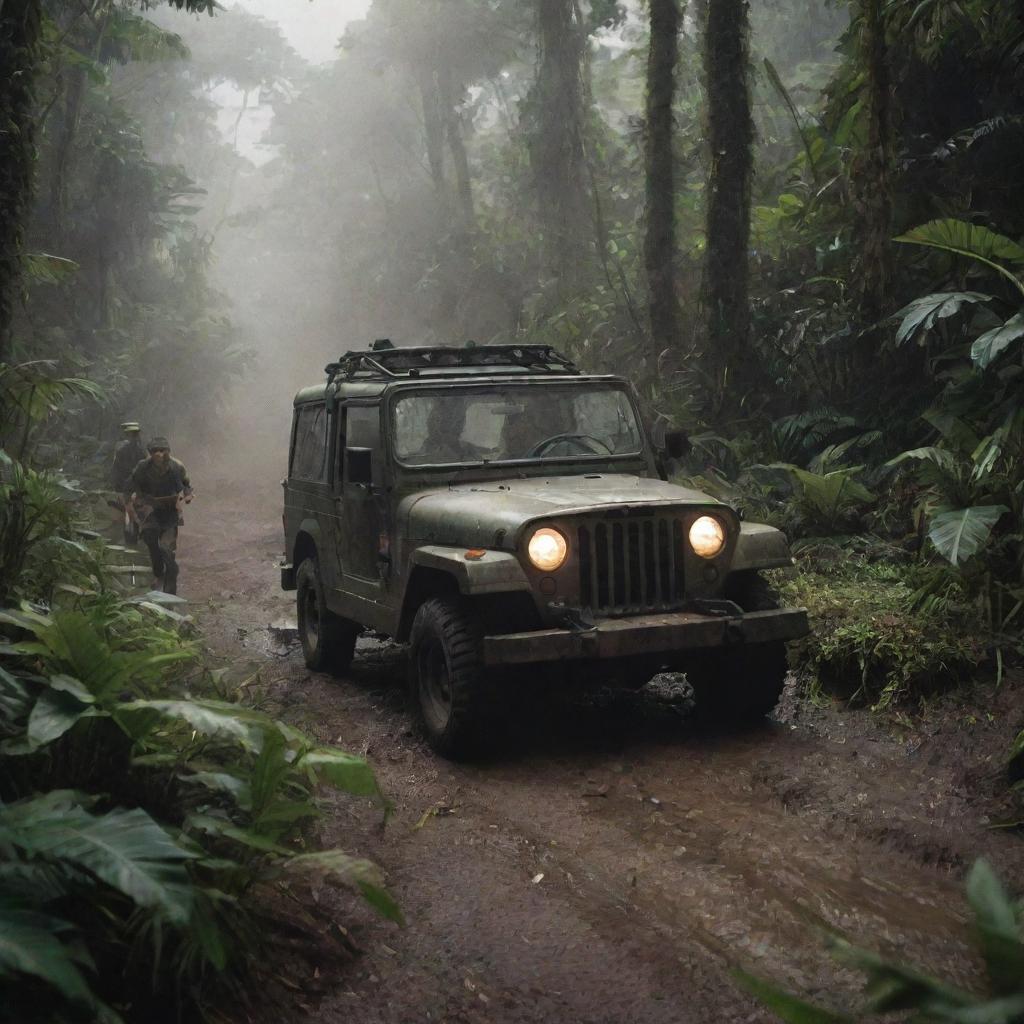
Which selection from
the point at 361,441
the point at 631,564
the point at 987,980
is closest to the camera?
the point at 987,980

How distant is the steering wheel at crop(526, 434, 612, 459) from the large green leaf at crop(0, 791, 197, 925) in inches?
175

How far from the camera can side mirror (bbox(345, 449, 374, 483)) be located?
693 cm

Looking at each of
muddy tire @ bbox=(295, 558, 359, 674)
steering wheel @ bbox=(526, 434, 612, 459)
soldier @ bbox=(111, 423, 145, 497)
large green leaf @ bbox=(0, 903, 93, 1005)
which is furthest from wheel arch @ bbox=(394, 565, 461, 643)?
soldier @ bbox=(111, 423, 145, 497)

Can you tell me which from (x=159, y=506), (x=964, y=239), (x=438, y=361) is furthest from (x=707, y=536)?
(x=159, y=506)

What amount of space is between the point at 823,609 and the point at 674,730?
174 centimetres

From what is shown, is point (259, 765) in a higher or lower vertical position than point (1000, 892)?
lower

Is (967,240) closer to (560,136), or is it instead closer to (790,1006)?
(790,1006)

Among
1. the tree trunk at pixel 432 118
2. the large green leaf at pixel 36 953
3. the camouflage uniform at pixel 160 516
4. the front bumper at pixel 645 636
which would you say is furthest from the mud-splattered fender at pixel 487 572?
the tree trunk at pixel 432 118

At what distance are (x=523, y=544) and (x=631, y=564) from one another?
0.64 meters

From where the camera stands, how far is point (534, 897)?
437 cm

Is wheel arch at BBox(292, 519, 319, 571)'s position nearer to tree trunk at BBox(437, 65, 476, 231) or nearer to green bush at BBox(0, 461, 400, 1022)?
green bush at BBox(0, 461, 400, 1022)

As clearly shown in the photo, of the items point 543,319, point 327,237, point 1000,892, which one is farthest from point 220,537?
point 327,237

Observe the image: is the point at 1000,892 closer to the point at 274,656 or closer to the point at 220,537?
the point at 274,656

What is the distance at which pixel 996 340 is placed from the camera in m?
7.64
